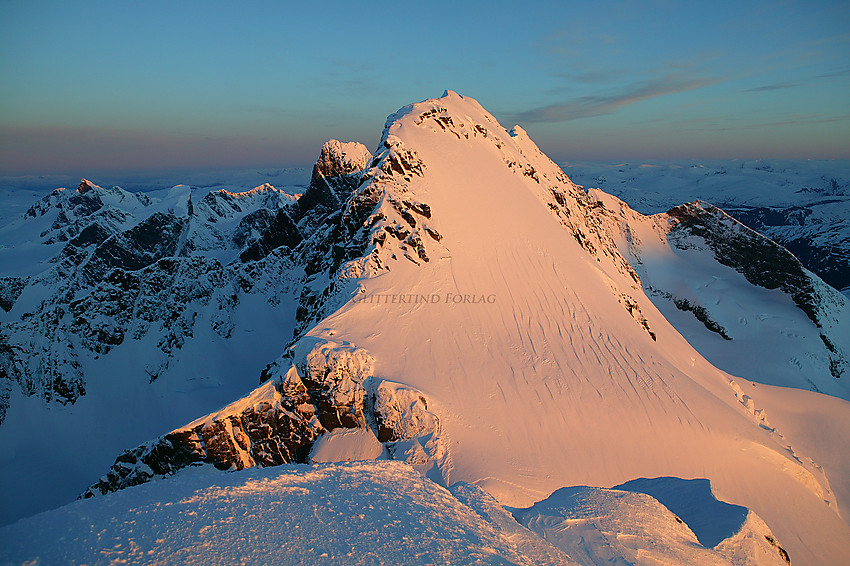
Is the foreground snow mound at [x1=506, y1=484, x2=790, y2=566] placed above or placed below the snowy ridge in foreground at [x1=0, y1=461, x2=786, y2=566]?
below

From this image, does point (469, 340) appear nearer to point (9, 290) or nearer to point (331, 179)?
point (331, 179)

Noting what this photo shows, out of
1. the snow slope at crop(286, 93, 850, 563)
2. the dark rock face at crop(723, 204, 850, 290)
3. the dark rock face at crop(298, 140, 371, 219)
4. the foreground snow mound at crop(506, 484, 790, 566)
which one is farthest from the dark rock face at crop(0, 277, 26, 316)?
the dark rock face at crop(723, 204, 850, 290)

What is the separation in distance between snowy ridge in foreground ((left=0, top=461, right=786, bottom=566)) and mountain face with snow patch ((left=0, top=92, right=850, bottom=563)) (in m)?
1.62

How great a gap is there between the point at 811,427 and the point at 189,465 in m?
51.0

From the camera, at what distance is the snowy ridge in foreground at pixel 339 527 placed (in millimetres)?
6871

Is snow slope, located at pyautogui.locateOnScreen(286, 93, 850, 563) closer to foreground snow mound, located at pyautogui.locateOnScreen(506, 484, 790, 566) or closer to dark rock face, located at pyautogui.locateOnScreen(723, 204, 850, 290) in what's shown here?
foreground snow mound, located at pyautogui.locateOnScreen(506, 484, 790, 566)

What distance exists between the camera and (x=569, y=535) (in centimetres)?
1055

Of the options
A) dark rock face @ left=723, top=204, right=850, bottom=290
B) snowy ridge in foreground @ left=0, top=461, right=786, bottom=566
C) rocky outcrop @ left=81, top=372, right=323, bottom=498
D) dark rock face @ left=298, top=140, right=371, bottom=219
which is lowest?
dark rock face @ left=723, top=204, right=850, bottom=290

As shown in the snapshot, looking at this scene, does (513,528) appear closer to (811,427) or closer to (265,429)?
(265,429)

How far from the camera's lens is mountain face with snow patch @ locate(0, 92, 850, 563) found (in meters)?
18.6

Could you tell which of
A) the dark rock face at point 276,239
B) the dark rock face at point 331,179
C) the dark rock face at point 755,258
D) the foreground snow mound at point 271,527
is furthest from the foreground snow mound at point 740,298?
the dark rock face at point 276,239

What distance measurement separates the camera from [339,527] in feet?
26.6

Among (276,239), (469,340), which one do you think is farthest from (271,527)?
(276,239)

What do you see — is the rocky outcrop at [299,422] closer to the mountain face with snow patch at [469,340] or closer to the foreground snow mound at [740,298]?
the mountain face with snow patch at [469,340]
